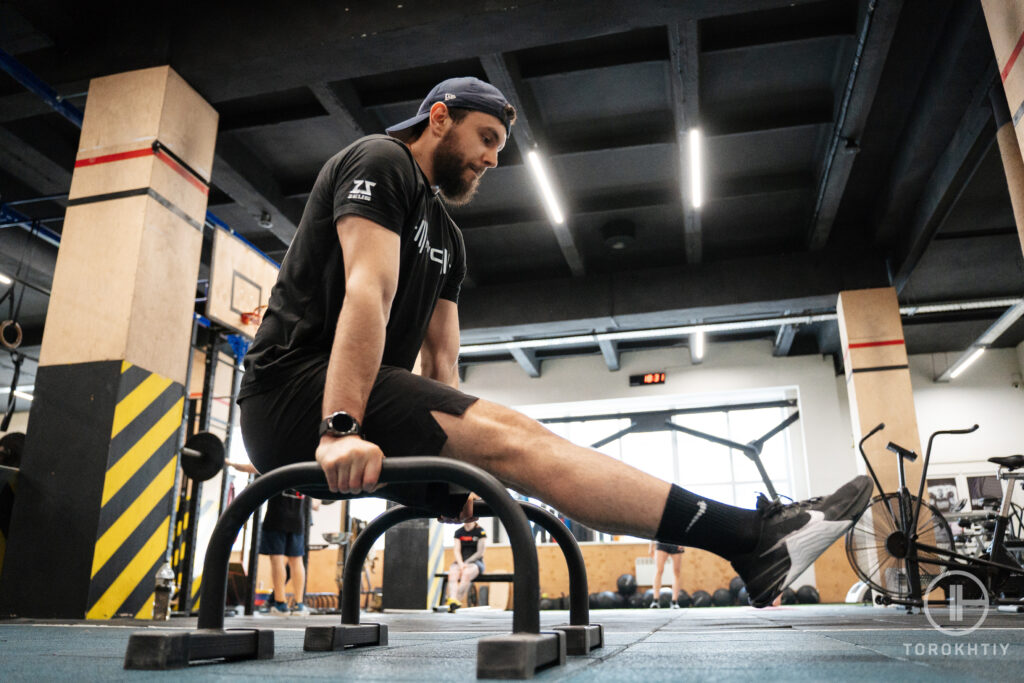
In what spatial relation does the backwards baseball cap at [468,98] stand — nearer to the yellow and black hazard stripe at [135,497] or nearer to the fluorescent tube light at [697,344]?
the yellow and black hazard stripe at [135,497]

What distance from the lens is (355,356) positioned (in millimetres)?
1305

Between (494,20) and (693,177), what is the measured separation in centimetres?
300

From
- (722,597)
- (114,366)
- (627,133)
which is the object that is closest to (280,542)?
(114,366)

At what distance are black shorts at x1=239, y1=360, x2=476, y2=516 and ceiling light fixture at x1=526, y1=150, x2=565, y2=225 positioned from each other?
5.37 m

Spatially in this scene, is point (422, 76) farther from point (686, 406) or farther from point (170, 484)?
point (686, 406)

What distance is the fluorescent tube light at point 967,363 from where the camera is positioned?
34.9ft

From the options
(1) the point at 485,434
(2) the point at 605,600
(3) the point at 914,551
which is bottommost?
(2) the point at 605,600

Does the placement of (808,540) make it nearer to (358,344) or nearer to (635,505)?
(635,505)

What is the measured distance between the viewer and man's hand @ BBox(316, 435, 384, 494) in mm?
1164

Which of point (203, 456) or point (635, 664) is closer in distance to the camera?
point (635, 664)

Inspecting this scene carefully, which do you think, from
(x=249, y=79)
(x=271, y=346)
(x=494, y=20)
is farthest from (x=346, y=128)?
(x=271, y=346)

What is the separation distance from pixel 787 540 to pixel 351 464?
775 millimetres

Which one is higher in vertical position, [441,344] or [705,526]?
[441,344]

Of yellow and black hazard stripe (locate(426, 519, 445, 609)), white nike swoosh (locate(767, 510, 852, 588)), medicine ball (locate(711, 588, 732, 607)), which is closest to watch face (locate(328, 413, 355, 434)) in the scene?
white nike swoosh (locate(767, 510, 852, 588))
